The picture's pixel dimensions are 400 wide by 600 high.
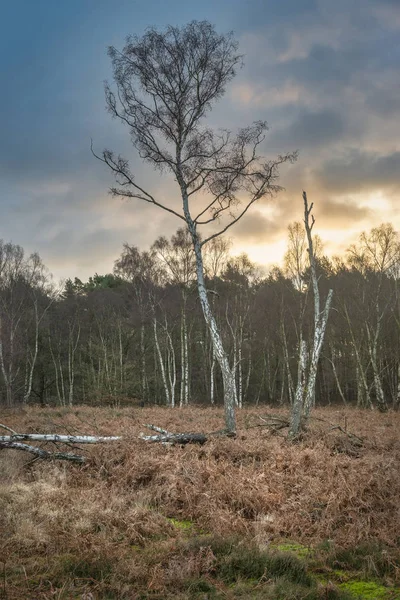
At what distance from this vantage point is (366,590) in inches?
163

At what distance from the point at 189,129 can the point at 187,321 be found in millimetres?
24159

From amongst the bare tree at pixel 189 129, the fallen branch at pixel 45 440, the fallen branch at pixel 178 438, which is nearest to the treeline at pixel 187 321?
the bare tree at pixel 189 129

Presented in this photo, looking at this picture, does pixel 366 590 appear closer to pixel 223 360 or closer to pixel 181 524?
pixel 181 524

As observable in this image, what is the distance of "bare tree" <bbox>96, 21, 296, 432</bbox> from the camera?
531 inches

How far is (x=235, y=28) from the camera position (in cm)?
1348

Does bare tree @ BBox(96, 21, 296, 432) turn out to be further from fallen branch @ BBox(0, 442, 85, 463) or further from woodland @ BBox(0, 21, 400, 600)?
fallen branch @ BBox(0, 442, 85, 463)

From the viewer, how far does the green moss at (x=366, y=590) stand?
13.0 feet

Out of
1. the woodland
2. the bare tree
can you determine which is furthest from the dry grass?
the bare tree

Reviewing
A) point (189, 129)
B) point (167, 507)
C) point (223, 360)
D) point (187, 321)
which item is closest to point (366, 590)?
point (167, 507)

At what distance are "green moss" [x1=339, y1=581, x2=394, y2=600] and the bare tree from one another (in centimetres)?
931

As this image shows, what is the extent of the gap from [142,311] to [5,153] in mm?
14891

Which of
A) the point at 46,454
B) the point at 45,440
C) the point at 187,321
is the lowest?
the point at 46,454

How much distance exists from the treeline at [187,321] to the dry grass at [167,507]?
16.5 m

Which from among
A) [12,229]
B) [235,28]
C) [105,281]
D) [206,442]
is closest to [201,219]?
[235,28]
